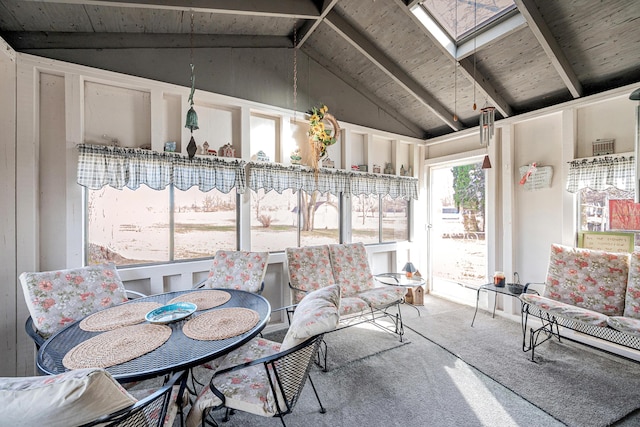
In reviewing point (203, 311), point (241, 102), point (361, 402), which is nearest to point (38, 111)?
point (241, 102)

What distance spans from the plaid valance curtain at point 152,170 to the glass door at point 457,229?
11.0 feet

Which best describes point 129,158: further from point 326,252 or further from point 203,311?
point 326,252

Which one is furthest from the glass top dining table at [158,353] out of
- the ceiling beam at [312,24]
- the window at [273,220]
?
the ceiling beam at [312,24]

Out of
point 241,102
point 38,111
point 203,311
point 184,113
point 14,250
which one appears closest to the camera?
point 203,311

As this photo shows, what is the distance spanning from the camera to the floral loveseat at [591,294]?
2.53 metres

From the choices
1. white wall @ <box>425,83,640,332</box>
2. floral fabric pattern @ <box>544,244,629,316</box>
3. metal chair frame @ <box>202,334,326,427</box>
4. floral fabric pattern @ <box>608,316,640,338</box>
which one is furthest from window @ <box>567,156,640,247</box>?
metal chair frame @ <box>202,334,326,427</box>

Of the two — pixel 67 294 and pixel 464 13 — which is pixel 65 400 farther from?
pixel 464 13

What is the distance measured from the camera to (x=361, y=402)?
6.83ft

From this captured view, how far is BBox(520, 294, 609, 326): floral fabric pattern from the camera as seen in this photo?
2396mm

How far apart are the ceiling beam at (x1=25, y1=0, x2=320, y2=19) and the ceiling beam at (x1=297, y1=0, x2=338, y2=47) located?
0.25 feet

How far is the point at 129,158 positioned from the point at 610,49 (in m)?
4.73

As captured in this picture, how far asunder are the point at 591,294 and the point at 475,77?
264 centimetres

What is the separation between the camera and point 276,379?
1.43 meters

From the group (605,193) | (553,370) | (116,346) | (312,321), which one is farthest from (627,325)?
(116,346)
